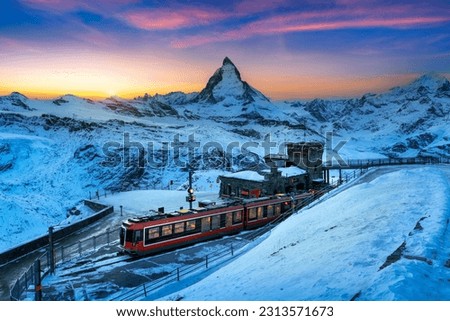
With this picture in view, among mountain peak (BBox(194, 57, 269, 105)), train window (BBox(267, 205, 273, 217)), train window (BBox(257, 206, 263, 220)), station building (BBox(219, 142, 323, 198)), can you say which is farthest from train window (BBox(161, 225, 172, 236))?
mountain peak (BBox(194, 57, 269, 105))

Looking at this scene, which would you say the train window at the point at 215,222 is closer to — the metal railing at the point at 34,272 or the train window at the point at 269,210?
the train window at the point at 269,210

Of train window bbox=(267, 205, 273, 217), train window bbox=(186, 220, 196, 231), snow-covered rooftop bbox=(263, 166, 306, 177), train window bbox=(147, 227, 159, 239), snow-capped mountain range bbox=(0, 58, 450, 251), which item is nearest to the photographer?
train window bbox=(147, 227, 159, 239)

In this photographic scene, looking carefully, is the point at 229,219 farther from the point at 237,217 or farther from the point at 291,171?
the point at 291,171

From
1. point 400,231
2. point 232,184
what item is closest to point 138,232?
point 400,231

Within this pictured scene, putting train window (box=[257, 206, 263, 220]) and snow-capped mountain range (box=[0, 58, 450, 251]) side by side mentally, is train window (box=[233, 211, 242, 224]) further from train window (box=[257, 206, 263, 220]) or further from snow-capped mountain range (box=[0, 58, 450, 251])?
snow-capped mountain range (box=[0, 58, 450, 251])

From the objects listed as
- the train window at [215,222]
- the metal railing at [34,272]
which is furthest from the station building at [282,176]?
the metal railing at [34,272]

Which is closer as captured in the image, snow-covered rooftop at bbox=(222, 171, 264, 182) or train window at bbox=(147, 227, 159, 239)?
train window at bbox=(147, 227, 159, 239)
